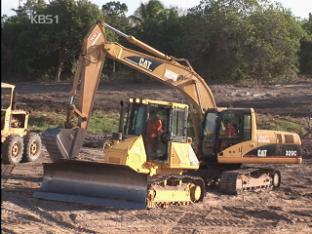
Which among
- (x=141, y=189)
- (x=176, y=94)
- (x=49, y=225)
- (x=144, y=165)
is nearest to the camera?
(x=49, y=225)

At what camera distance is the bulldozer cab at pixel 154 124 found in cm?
1162

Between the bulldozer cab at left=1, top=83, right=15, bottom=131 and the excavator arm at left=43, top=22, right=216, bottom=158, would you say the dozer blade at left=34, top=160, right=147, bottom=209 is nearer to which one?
the excavator arm at left=43, top=22, right=216, bottom=158

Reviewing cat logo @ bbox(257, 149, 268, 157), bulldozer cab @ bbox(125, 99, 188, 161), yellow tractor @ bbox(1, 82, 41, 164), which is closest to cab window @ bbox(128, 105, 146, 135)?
bulldozer cab @ bbox(125, 99, 188, 161)

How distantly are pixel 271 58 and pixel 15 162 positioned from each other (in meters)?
25.7

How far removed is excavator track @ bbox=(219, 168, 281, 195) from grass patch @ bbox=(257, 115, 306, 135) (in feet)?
39.4

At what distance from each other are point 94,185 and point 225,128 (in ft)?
13.6

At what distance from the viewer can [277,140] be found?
14312 mm

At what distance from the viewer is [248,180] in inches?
552

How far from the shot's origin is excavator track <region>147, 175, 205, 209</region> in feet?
36.5

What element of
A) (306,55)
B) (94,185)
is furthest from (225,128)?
(306,55)

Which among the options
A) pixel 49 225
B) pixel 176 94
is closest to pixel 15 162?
pixel 49 225

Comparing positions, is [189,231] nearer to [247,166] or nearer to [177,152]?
[177,152]

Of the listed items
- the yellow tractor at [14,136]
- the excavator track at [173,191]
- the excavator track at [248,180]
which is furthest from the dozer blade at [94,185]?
the yellow tractor at [14,136]

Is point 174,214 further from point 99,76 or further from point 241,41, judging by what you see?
point 241,41
